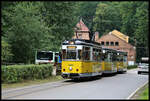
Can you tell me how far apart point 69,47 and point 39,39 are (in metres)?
8.66

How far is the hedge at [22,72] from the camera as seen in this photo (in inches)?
830

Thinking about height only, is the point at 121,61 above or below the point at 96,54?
below

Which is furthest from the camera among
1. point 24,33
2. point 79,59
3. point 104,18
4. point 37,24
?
point 104,18

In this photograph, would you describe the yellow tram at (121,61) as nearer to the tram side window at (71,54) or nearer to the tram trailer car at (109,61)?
the tram trailer car at (109,61)

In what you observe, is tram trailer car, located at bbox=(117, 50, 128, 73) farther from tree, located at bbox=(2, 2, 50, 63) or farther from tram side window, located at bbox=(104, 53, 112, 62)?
tree, located at bbox=(2, 2, 50, 63)

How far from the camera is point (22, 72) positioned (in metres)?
22.8

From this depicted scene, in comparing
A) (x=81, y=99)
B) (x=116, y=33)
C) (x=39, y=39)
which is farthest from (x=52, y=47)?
(x=116, y=33)

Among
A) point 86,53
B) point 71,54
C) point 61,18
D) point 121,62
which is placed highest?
point 61,18

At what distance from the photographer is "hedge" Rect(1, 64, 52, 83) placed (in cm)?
2108

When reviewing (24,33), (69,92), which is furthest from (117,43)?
(69,92)

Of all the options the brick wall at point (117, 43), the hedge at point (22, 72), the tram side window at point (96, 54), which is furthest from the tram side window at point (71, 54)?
the brick wall at point (117, 43)

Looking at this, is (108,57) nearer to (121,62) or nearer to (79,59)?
(121,62)

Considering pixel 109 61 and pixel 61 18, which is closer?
pixel 109 61

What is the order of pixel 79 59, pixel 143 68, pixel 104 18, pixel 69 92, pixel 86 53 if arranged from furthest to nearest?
pixel 104 18, pixel 143 68, pixel 86 53, pixel 79 59, pixel 69 92
